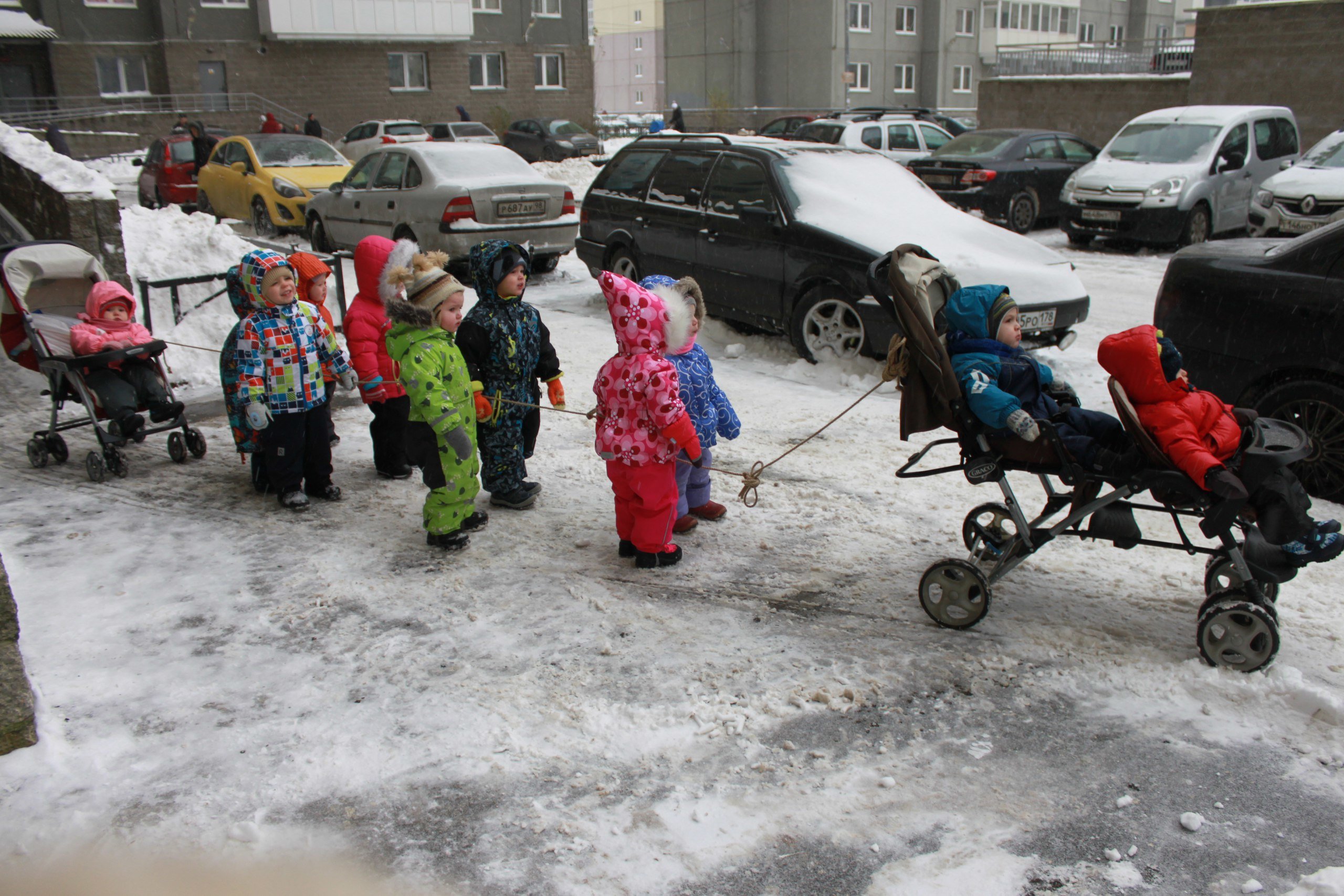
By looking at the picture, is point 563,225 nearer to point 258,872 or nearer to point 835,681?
point 835,681

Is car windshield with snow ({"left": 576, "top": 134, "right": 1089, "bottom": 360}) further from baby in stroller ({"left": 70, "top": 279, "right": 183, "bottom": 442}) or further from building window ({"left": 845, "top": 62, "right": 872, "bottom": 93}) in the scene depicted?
building window ({"left": 845, "top": 62, "right": 872, "bottom": 93})

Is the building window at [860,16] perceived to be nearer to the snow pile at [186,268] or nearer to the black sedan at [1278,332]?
the snow pile at [186,268]

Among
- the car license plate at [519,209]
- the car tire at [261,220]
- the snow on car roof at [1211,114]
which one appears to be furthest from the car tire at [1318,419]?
the car tire at [261,220]

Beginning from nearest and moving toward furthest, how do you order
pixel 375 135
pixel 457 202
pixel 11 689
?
1. pixel 11 689
2. pixel 457 202
3. pixel 375 135

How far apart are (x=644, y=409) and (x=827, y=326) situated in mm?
3960

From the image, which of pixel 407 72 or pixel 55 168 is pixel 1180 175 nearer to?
pixel 55 168

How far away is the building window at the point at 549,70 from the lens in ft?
141

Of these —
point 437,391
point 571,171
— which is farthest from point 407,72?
point 437,391

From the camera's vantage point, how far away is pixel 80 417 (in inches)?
257

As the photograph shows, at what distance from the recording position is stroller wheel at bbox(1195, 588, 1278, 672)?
12.0 ft

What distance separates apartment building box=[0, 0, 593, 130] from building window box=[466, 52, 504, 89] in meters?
0.04

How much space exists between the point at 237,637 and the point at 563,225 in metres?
8.63

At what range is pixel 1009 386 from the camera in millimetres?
4000

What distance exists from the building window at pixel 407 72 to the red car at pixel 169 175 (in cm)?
2243
